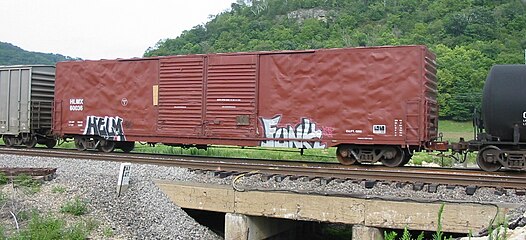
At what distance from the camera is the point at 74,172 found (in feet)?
36.9

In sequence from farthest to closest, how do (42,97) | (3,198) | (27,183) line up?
1. (42,97)
2. (27,183)
3. (3,198)

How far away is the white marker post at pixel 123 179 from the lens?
33.2 ft

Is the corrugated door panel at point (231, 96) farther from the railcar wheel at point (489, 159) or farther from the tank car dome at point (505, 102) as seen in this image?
the tank car dome at point (505, 102)

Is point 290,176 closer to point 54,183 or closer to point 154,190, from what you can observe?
point 154,190

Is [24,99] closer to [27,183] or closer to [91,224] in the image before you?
[27,183]

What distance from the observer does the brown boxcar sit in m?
12.5

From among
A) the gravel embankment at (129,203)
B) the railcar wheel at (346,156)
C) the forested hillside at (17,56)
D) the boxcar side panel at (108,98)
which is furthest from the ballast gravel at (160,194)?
the forested hillside at (17,56)

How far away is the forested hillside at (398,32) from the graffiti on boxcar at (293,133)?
176 ft

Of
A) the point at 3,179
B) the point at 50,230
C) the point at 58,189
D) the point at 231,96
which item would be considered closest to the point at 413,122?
the point at 231,96

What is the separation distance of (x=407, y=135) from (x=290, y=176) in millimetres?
3601

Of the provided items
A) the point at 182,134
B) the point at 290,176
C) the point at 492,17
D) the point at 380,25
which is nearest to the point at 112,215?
the point at 290,176

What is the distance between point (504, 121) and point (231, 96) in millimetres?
7063

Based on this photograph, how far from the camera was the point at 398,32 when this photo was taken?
107688mm

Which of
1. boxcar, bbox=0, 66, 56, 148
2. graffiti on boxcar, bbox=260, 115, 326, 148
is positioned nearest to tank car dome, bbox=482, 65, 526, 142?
graffiti on boxcar, bbox=260, 115, 326, 148
